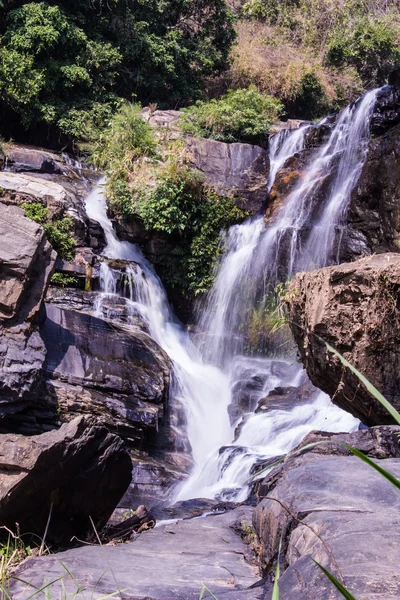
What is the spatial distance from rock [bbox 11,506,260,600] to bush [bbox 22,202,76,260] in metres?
9.58

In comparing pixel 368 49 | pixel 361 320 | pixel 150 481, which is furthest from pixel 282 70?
pixel 361 320

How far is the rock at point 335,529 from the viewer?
190cm

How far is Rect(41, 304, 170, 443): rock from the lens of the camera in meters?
9.33

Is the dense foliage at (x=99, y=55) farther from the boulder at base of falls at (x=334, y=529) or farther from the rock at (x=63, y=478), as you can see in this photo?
the boulder at base of falls at (x=334, y=529)

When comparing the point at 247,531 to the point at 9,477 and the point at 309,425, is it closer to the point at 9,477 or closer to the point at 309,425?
the point at 9,477

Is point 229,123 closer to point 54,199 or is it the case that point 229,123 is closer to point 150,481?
point 54,199

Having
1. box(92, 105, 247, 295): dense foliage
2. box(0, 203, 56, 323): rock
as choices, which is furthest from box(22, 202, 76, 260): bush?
box(0, 203, 56, 323): rock

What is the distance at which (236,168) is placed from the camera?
1531cm

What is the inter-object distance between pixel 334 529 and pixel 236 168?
13.5 meters

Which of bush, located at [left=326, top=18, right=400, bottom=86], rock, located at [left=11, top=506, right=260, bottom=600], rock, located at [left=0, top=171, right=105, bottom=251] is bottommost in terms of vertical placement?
rock, located at [left=11, top=506, right=260, bottom=600]

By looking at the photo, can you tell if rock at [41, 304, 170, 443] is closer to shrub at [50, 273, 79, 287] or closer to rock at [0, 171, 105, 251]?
shrub at [50, 273, 79, 287]

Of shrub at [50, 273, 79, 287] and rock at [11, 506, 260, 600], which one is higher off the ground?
shrub at [50, 273, 79, 287]

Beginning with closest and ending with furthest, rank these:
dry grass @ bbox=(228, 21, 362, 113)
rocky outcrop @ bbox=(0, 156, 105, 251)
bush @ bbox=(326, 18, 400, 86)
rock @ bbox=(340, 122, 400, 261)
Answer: rock @ bbox=(340, 122, 400, 261), rocky outcrop @ bbox=(0, 156, 105, 251), dry grass @ bbox=(228, 21, 362, 113), bush @ bbox=(326, 18, 400, 86)

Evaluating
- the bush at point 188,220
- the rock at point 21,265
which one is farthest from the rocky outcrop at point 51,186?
the rock at point 21,265
